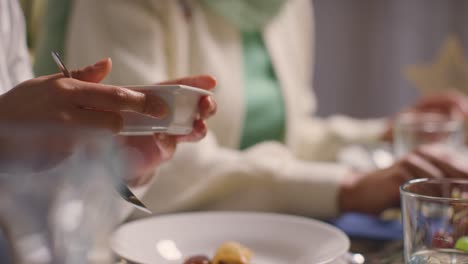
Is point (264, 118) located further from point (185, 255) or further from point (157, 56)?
point (185, 255)

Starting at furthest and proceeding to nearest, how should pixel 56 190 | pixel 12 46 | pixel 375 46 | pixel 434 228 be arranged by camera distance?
pixel 375 46, pixel 12 46, pixel 434 228, pixel 56 190

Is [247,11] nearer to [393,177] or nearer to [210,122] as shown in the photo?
[210,122]

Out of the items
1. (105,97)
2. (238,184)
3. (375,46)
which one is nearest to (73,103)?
(105,97)

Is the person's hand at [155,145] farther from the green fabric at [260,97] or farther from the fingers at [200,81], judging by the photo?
the green fabric at [260,97]

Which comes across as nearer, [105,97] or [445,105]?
[105,97]

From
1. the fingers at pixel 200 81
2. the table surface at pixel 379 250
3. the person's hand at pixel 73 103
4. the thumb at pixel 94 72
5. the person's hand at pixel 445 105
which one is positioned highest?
the thumb at pixel 94 72

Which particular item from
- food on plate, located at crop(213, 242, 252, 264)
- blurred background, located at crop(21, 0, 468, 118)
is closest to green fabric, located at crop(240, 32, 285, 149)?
food on plate, located at crop(213, 242, 252, 264)

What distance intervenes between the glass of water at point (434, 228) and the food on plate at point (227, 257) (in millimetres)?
105

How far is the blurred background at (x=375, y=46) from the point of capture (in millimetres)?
1904

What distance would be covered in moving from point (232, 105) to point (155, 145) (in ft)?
1.36

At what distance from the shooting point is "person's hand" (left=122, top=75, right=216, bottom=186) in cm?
41

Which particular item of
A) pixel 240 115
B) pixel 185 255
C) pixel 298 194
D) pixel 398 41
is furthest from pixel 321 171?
pixel 398 41

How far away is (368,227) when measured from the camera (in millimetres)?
610

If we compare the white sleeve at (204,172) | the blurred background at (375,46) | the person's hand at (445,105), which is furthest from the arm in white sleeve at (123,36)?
the blurred background at (375,46)
